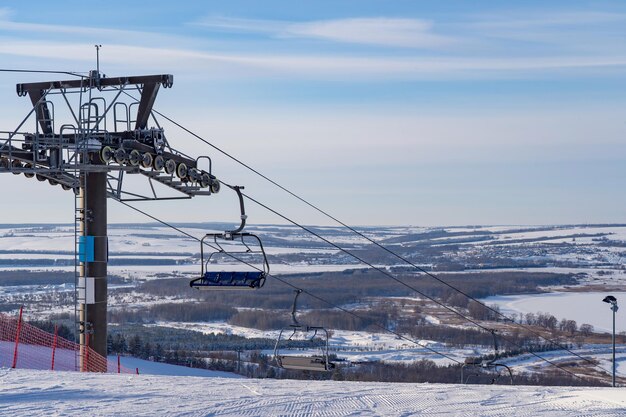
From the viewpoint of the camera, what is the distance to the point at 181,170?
2311 centimetres

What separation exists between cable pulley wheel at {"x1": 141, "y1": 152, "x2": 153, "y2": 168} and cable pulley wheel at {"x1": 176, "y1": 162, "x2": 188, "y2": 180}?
3.87 feet

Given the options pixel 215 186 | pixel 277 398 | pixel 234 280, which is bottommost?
pixel 277 398

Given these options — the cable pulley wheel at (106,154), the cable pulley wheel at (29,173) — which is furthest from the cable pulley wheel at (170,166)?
the cable pulley wheel at (29,173)

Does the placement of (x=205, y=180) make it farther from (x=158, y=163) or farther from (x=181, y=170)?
(x=158, y=163)

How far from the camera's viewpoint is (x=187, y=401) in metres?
13.7

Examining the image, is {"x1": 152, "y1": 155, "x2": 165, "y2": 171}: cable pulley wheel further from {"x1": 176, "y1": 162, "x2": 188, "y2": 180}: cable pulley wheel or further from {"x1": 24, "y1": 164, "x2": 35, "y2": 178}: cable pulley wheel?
{"x1": 24, "y1": 164, "x2": 35, "y2": 178}: cable pulley wheel

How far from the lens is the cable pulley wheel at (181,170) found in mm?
23006

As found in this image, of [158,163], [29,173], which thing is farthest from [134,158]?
[29,173]

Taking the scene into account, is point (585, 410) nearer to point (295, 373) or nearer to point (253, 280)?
point (253, 280)

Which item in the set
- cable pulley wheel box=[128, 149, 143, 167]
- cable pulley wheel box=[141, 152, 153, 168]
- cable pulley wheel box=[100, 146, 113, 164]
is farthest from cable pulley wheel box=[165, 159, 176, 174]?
cable pulley wheel box=[100, 146, 113, 164]

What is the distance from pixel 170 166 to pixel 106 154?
182cm

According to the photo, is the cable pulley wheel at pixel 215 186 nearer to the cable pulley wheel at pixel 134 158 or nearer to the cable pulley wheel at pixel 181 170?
the cable pulley wheel at pixel 181 170

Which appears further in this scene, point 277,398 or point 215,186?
point 215,186

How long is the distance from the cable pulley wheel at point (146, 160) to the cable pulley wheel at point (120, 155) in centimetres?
48
